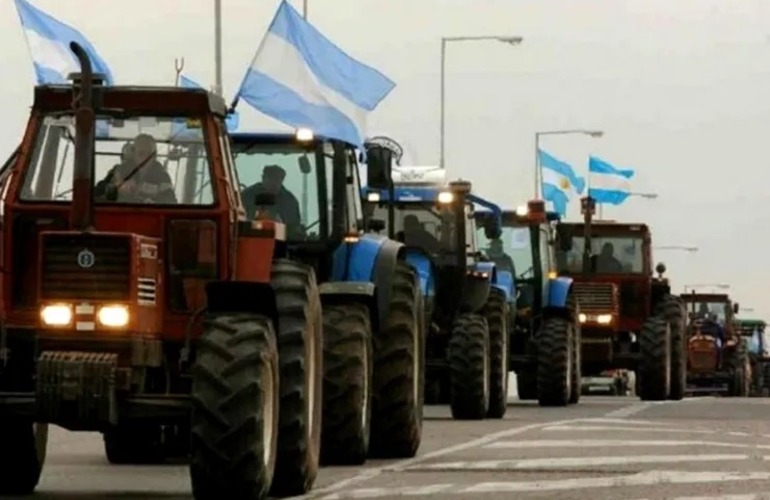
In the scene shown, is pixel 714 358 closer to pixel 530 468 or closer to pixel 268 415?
pixel 530 468

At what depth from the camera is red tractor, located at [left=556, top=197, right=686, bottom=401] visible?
136 feet

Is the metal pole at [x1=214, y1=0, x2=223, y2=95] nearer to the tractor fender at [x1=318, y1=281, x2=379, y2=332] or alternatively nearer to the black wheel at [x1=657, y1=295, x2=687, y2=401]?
the black wheel at [x1=657, y1=295, x2=687, y2=401]

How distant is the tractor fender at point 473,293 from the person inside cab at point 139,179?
15.0 m

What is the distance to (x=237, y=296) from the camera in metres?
14.5

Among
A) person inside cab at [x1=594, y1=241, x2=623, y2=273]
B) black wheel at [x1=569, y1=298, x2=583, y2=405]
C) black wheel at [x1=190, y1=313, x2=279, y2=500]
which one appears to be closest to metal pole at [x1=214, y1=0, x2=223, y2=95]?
person inside cab at [x1=594, y1=241, x2=623, y2=273]

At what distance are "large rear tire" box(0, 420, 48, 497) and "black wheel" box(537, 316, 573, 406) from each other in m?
20.5

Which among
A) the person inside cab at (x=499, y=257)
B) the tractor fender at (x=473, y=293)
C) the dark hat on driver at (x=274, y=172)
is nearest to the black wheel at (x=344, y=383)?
the dark hat on driver at (x=274, y=172)

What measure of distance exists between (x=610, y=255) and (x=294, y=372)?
28.9 m

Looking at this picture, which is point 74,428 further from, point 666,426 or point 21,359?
point 666,426

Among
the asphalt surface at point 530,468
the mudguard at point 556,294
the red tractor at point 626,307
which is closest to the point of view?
the asphalt surface at point 530,468

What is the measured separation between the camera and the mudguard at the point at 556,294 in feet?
122

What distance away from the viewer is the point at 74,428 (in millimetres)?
14312

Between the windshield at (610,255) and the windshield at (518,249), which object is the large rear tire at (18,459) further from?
the windshield at (610,255)

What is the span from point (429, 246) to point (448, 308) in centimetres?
76
